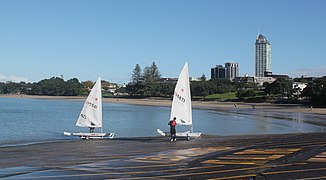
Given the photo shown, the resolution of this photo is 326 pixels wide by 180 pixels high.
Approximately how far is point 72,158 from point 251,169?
765 centimetres

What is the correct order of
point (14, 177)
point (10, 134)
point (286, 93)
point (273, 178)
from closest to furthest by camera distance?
1. point (273, 178)
2. point (14, 177)
3. point (10, 134)
4. point (286, 93)

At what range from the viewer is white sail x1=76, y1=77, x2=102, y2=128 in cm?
3028

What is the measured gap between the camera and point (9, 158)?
18281 millimetres

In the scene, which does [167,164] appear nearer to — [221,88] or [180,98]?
[180,98]

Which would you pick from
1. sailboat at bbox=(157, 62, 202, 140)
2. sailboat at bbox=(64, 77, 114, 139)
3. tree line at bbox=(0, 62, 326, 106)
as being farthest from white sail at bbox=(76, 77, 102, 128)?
tree line at bbox=(0, 62, 326, 106)

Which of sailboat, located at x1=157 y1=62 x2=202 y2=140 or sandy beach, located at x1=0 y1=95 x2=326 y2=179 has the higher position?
sailboat, located at x1=157 y1=62 x2=202 y2=140

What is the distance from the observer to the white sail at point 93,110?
99.3 ft

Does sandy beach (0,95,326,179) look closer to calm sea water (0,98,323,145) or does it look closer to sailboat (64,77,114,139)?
sailboat (64,77,114,139)

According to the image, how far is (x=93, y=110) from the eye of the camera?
3053cm

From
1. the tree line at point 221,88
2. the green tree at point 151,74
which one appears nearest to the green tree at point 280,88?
the tree line at point 221,88

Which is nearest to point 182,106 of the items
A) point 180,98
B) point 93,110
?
point 180,98

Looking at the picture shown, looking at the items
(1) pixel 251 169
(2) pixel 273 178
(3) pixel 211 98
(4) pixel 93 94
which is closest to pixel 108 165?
(1) pixel 251 169

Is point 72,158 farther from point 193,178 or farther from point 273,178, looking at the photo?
point 273,178

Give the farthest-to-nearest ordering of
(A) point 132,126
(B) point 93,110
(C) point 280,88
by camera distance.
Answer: (C) point 280,88 → (A) point 132,126 → (B) point 93,110
